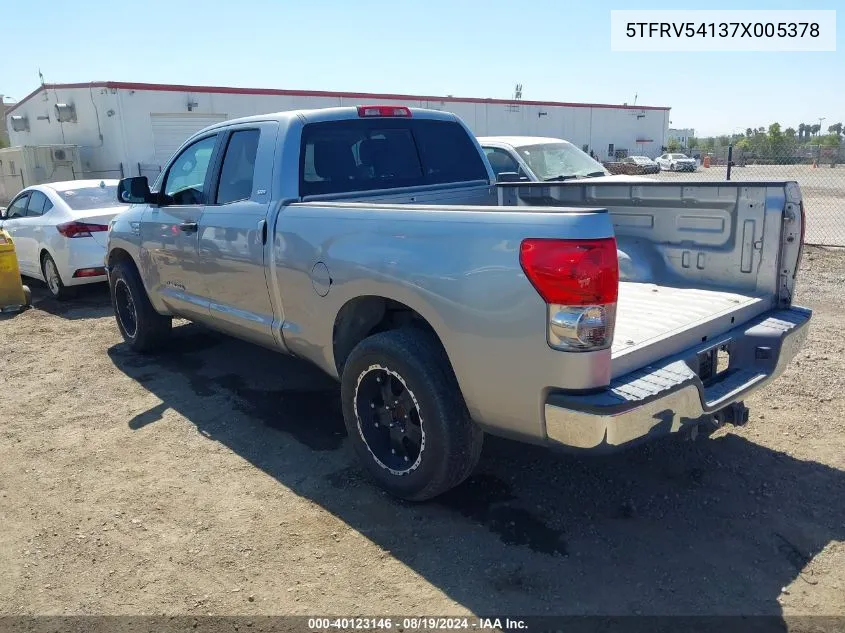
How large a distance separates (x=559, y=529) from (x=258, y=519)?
156 centimetres

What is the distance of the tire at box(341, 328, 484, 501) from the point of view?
10.8 ft

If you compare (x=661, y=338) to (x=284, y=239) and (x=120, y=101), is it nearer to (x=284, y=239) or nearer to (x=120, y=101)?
(x=284, y=239)

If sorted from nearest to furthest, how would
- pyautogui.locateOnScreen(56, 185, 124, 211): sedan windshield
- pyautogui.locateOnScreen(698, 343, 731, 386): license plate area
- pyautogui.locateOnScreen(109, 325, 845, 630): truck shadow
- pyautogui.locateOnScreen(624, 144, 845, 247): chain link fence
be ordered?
pyautogui.locateOnScreen(109, 325, 845, 630): truck shadow, pyautogui.locateOnScreen(698, 343, 731, 386): license plate area, pyautogui.locateOnScreen(56, 185, 124, 211): sedan windshield, pyautogui.locateOnScreen(624, 144, 845, 247): chain link fence

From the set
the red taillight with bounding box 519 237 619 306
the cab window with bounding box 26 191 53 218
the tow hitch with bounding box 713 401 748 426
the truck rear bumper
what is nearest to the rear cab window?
the red taillight with bounding box 519 237 619 306

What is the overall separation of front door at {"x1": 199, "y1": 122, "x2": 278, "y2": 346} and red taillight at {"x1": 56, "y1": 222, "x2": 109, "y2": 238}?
456 centimetres

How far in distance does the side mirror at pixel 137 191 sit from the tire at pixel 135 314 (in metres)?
0.89

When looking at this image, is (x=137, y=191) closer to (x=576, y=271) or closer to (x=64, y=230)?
(x=64, y=230)

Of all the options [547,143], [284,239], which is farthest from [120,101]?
[284,239]

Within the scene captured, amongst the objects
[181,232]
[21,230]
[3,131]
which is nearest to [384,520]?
[181,232]

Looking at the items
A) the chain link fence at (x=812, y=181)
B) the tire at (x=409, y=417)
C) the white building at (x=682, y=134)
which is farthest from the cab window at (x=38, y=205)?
the white building at (x=682, y=134)

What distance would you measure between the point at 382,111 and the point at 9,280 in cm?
664

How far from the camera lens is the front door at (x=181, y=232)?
16.9ft

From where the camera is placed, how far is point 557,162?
9.72m

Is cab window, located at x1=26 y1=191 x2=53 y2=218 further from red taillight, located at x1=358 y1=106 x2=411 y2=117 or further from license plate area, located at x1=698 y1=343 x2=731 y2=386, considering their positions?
license plate area, located at x1=698 y1=343 x2=731 y2=386
